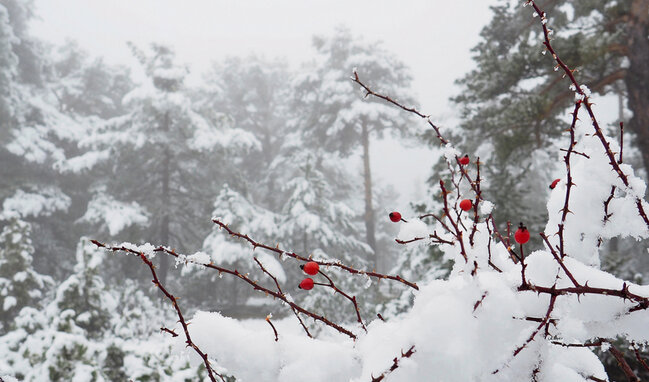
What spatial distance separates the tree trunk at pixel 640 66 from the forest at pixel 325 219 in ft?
0.10

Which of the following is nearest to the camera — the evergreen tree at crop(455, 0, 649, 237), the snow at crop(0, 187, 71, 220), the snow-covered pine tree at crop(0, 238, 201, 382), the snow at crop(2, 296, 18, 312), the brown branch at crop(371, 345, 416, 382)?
the brown branch at crop(371, 345, 416, 382)

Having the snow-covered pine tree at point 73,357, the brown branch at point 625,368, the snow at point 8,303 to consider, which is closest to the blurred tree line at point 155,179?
the snow at point 8,303

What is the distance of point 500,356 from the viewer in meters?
0.93

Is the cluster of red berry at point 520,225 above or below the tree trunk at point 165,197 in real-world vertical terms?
below

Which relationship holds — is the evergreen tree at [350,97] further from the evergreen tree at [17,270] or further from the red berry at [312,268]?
the red berry at [312,268]

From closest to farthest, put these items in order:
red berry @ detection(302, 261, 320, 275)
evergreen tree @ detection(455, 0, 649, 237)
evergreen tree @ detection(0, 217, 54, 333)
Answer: red berry @ detection(302, 261, 320, 275)
evergreen tree @ detection(455, 0, 649, 237)
evergreen tree @ detection(0, 217, 54, 333)

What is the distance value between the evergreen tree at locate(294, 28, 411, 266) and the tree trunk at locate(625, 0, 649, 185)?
40.3 ft

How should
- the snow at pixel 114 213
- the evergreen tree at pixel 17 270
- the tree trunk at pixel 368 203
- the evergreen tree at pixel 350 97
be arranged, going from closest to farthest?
the evergreen tree at pixel 17 270 < the snow at pixel 114 213 < the evergreen tree at pixel 350 97 < the tree trunk at pixel 368 203

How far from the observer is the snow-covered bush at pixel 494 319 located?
0.91 metres

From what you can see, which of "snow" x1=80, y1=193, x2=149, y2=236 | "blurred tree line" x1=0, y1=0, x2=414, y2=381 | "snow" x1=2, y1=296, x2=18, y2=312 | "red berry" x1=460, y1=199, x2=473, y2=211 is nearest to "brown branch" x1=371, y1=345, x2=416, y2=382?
"red berry" x1=460, y1=199, x2=473, y2=211

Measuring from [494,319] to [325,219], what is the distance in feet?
49.1

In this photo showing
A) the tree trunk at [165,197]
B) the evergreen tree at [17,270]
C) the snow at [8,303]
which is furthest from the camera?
the tree trunk at [165,197]

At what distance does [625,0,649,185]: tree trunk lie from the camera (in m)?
6.02

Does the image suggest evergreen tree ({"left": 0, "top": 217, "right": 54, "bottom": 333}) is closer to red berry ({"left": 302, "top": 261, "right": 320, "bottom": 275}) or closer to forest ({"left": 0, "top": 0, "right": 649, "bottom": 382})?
forest ({"left": 0, "top": 0, "right": 649, "bottom": 382})
